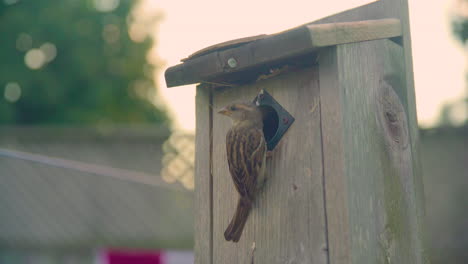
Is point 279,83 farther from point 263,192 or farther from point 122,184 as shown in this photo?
point 122,184

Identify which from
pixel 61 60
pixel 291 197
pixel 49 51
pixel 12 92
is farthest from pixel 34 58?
pixel 291 197

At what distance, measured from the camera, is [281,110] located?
179cm

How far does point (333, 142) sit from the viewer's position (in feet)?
5.10

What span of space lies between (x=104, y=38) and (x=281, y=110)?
14.3 m

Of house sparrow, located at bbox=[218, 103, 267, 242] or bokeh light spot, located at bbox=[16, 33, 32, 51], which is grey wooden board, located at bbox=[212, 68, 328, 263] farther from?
bokeh light spot, located at bbox=[16, 33, 32, 51]

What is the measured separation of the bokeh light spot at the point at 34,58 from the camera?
13836mm

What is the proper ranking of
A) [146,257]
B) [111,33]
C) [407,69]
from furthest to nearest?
[111,33] < [146,257] < [407,69]

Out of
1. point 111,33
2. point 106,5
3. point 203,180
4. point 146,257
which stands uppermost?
point 106,5

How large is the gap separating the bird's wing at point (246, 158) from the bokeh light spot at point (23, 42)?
13.5 m

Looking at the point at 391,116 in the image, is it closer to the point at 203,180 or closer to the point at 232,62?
the point at 232,62

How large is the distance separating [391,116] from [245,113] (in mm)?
515

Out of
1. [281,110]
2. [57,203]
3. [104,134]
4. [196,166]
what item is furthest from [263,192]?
[57,203]

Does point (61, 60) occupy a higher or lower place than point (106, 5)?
lower

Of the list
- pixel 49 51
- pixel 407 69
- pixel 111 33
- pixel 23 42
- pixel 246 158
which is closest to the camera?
pixel 246 158
